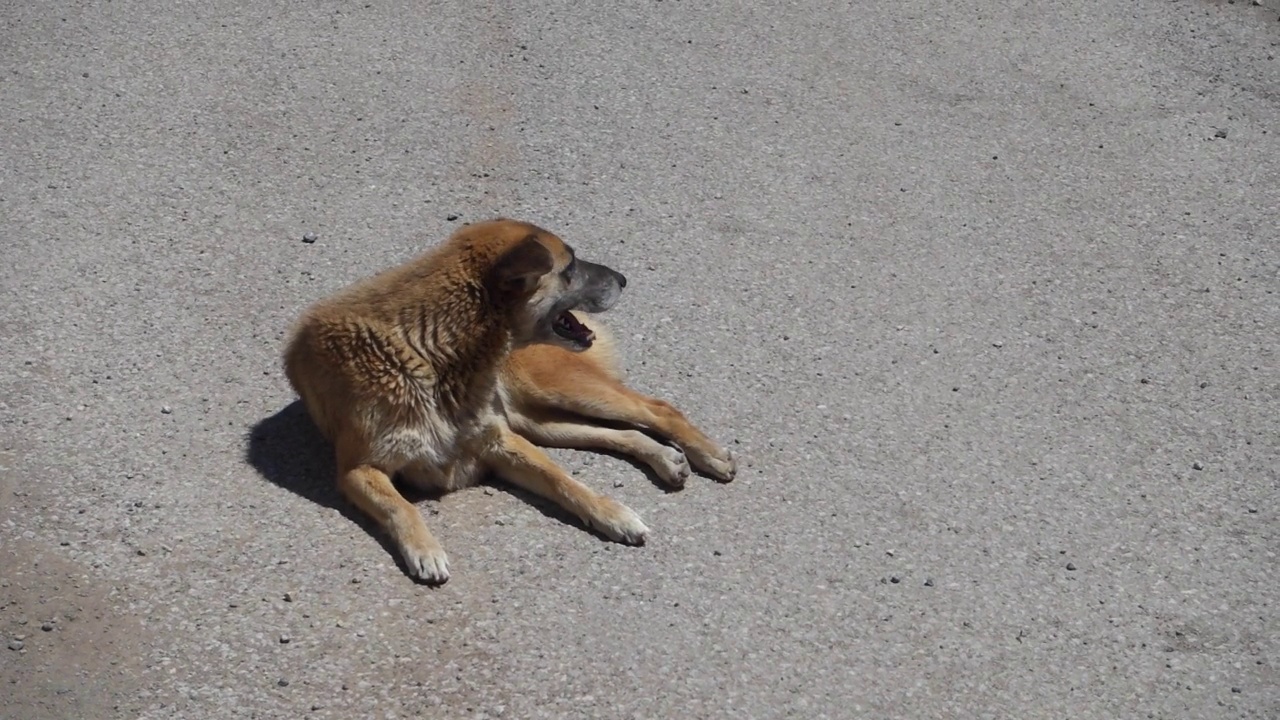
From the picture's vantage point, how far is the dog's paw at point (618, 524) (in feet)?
19.8

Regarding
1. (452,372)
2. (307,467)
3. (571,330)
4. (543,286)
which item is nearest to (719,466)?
(571,330)

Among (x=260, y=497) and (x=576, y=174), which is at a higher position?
(x=576, y=174)

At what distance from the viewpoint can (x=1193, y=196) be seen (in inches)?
375

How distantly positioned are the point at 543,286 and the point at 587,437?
88cm

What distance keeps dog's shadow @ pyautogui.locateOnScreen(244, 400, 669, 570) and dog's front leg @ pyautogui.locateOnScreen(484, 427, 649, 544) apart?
2.7 inches

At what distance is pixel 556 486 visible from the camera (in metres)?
6.19

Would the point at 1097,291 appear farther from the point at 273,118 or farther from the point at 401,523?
the point at 273,118

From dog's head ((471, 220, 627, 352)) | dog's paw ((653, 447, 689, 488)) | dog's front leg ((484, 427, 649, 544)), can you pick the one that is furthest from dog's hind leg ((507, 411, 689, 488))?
dog's head ((471, 220, 627, 352))

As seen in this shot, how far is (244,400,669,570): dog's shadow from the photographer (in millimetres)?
6156

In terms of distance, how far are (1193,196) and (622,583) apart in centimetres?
580

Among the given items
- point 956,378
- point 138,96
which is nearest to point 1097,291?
point 956,378

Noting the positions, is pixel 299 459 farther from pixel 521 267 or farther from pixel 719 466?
pixel 719 466

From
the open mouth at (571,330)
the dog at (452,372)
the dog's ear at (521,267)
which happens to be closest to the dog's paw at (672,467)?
the dog at (452,372)

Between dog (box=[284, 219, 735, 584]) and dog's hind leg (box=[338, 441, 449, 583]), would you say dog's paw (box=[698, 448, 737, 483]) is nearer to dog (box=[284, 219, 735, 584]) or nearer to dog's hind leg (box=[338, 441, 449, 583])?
dog (box=[284, 219, 735, 584])
